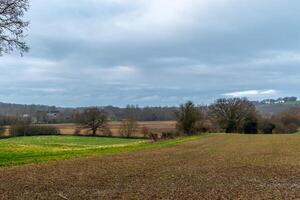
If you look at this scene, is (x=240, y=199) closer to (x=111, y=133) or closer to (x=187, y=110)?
(x=187, y=110)

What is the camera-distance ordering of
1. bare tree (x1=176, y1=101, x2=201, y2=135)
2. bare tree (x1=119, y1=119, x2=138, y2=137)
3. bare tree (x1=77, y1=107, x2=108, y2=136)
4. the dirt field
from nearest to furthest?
the dirt field, bare tree (x1=176, y1=101, x2=201, y2=135), bare tree (x1=119, y1=119, x2=138, y2=137), bare tree (x1=77, y1=107, x2=108, y2=136)

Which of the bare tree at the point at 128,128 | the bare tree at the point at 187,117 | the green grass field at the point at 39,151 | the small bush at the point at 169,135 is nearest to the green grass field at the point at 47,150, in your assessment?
the green grass field at the point at 39,151

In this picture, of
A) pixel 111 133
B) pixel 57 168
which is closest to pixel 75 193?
pixel 57 168

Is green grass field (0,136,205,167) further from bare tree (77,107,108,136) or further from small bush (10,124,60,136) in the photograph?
bare tree (77,107,108,136)

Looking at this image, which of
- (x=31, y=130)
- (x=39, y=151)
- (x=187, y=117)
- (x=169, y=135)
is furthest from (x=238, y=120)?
(x=39, y=151)

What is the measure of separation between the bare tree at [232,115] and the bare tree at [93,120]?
2627 cm

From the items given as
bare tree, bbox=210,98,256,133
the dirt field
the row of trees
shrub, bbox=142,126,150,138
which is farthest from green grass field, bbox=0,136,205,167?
bare tree, bbox=210,98,256,133

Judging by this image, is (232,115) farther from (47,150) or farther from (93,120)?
(47,150)

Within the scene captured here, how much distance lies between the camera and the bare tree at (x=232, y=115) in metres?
118

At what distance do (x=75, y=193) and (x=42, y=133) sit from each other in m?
99.0

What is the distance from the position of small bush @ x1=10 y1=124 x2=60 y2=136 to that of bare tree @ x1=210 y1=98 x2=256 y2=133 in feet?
126

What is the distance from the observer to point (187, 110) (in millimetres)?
93062

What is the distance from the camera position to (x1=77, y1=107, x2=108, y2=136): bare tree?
116 m

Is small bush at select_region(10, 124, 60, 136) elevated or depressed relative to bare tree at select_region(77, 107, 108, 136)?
depressed
